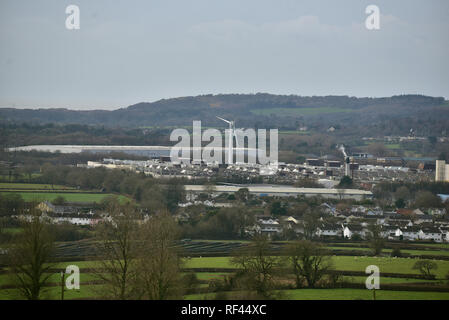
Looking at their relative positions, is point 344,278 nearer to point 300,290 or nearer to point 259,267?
point 300,290

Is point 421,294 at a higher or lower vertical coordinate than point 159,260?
lower

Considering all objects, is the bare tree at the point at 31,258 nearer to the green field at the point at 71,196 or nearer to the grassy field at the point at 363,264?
the grassy field at the point at 363,264

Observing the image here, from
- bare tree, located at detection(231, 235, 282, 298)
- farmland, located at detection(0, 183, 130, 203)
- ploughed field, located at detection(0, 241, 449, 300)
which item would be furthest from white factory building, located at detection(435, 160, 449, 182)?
bare tree, located at detection(231, 235, 282, 298)

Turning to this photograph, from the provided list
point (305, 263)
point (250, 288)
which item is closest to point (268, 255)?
point (305, 263)

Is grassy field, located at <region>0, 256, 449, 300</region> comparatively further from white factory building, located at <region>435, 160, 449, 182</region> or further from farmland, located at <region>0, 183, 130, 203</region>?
white factory building, located at <region>435, 160, 449, 182</region>

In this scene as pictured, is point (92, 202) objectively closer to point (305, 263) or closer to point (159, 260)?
point (305, 263)

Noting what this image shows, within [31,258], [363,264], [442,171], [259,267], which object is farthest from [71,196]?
[442,171]
